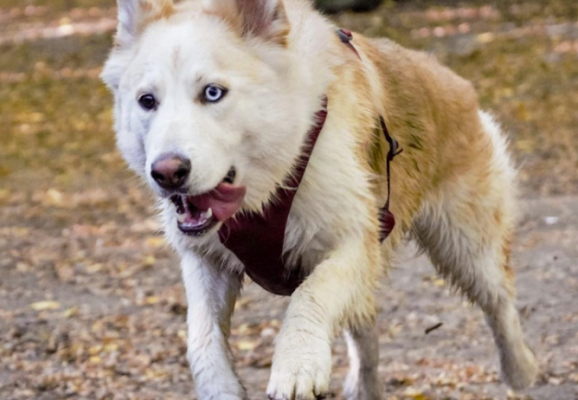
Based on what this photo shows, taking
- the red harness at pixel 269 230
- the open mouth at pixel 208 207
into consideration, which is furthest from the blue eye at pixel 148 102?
the red harness at pixel 269 230

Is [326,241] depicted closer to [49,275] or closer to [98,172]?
[49,275]

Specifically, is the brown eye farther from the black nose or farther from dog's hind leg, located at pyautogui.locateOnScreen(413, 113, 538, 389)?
dog's hind leg, located at pyautogui.locateOnScreen(413, 113, 538, 389)

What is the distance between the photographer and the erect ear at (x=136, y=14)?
419 cm

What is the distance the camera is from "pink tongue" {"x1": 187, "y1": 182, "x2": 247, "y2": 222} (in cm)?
392

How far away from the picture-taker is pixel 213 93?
389 centimetres

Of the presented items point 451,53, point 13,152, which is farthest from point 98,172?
point 451,53

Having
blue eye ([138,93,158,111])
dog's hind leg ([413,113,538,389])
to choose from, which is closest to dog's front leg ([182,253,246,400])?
blue eye ([138,93,158,111])

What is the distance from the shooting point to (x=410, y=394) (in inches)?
218

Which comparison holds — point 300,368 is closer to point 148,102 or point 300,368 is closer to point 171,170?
point 171,170

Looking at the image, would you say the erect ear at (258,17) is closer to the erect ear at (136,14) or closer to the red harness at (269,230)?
the erect ear at (136,14)

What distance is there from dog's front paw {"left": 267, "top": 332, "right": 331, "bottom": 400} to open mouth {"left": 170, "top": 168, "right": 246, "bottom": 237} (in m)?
0.49

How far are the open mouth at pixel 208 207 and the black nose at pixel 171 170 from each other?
212 millimetres

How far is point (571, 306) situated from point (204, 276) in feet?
9.86

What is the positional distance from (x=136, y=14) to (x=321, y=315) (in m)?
1.36
